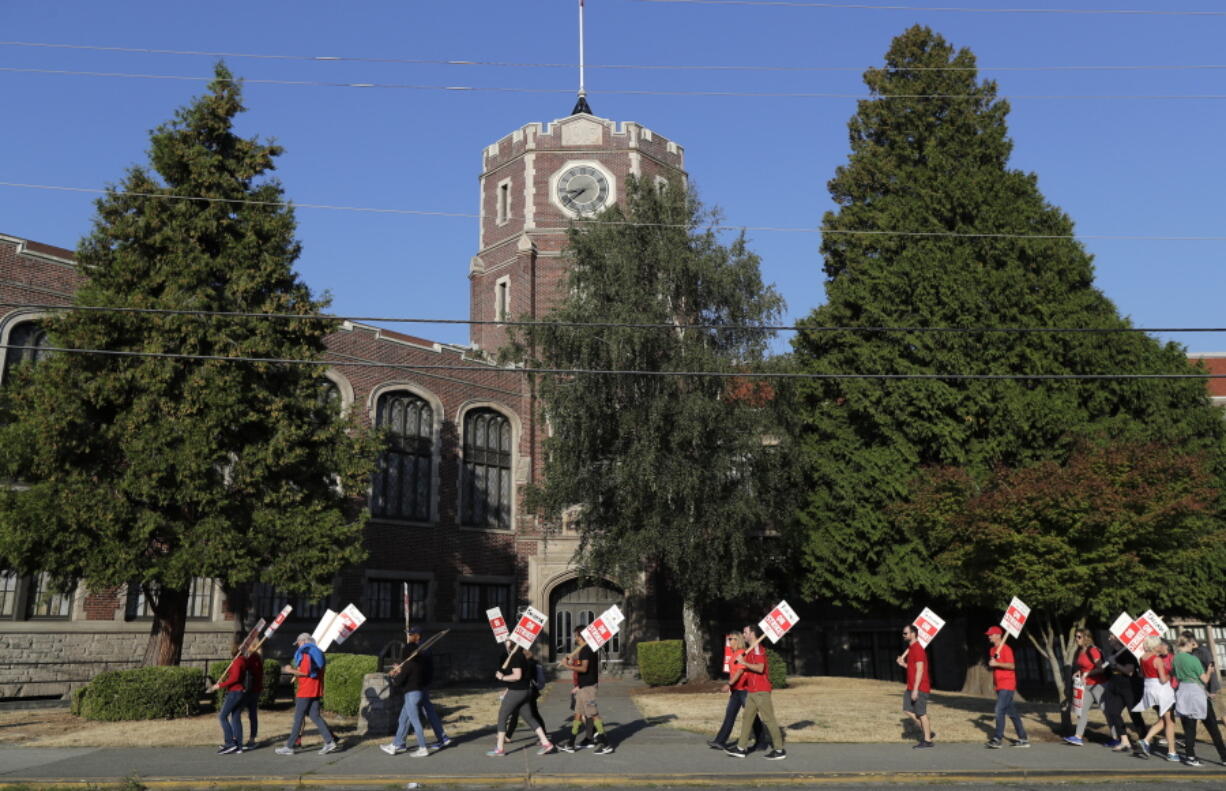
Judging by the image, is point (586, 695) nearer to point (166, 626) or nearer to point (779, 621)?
point (779, 621)

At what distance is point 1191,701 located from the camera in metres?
12.0

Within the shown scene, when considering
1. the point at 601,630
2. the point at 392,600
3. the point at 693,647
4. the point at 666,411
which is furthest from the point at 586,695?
the point at 392,600

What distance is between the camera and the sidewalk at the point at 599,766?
10383 mm

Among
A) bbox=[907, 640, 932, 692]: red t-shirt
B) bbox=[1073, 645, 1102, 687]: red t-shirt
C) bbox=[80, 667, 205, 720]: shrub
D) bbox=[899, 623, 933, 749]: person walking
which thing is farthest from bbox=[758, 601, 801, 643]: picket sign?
bbox=[80, 667, 205, 720]: shrub

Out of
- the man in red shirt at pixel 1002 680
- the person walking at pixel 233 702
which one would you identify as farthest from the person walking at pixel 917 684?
the person walking at pixel 233 702

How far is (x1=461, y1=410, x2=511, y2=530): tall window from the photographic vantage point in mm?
30172

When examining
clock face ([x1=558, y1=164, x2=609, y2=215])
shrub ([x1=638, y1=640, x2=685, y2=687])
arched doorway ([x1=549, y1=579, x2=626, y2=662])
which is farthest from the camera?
clock face ([x1=558, y1=164, x2=609, y2=215])

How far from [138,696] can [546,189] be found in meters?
24.2

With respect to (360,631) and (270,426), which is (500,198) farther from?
(270,426)

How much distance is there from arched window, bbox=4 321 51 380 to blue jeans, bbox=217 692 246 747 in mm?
12359

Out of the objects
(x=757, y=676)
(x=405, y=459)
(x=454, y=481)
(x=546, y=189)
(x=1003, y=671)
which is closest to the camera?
(x=757, y=676)

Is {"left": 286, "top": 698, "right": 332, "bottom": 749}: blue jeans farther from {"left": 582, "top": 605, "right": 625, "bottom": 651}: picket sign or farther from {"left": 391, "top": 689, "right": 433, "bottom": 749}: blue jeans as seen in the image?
{"left": 582, "top": 605, "right": 625, "bottom": 651}: picket sign

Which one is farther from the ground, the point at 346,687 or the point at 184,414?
the point at 184,414

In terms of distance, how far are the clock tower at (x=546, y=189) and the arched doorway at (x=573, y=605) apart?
935 cm
